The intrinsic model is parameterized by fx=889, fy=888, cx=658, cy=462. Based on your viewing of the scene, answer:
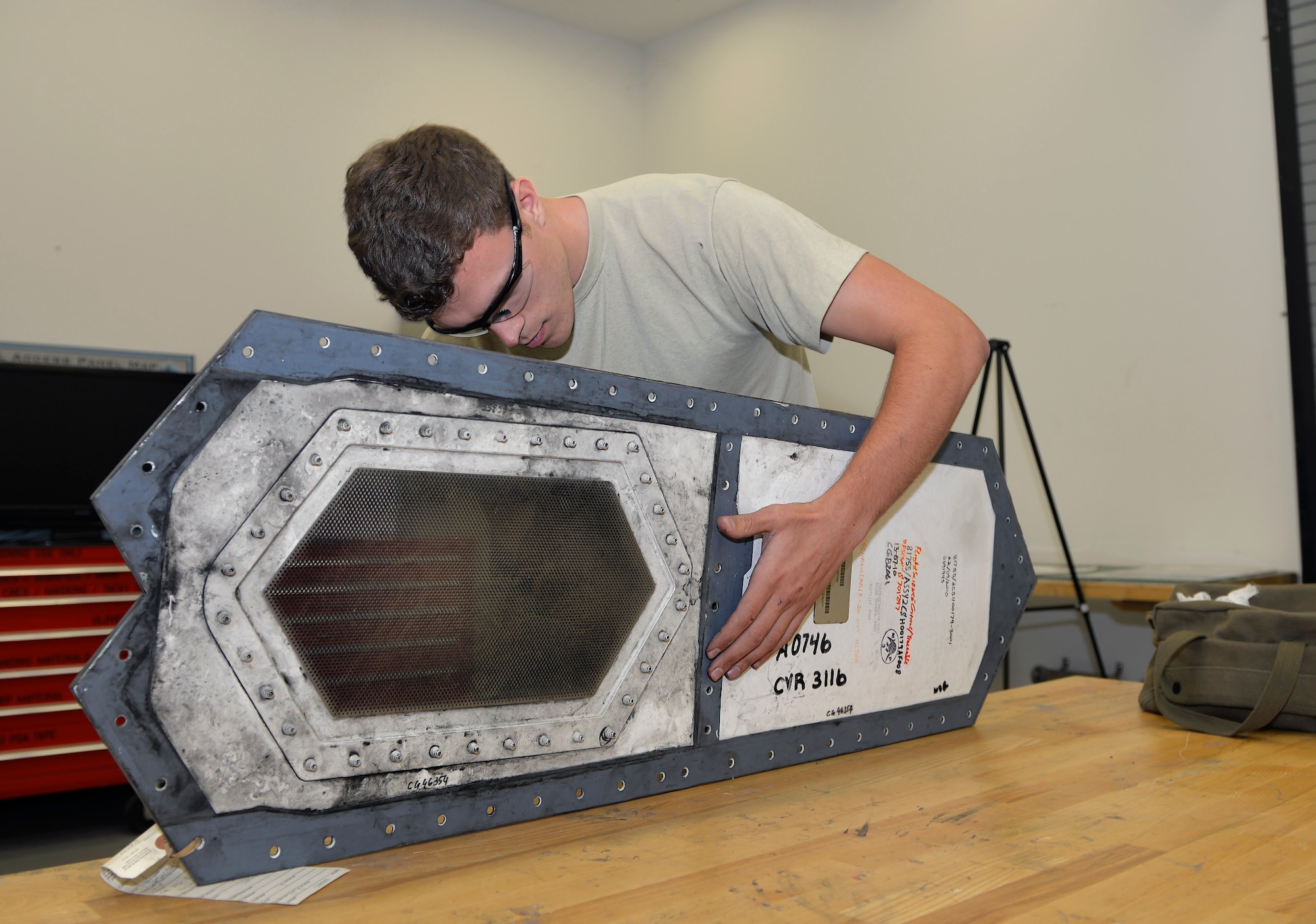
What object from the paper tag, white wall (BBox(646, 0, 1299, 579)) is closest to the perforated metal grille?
the paper tag

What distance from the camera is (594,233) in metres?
1.19

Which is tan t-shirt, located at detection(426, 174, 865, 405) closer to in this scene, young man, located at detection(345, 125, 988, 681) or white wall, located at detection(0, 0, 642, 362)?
young man, located at detection(345, 125, 988, 681)

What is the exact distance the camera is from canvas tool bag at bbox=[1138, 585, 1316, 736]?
1.04 meters

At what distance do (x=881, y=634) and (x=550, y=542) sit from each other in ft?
1.38

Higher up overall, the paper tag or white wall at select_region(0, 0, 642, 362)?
white wall at select_region(0, 0, 642, 362)

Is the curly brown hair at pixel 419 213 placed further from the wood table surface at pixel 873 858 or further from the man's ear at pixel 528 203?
the wood table surface at pixel 873 858

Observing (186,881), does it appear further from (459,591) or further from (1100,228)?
(1100,228)

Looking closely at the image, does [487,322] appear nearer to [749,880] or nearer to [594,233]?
[594,233]

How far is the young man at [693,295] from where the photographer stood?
0.85 m

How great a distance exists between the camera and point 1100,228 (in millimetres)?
2652

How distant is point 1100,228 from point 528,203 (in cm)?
217

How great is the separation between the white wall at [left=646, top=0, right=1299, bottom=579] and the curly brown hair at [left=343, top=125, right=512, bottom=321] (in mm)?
2192

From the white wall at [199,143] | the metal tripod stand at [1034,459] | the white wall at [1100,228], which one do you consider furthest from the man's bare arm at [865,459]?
the white wall at [199,143]

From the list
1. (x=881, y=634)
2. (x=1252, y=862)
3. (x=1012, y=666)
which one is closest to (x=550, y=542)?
(x=881, y=634)
